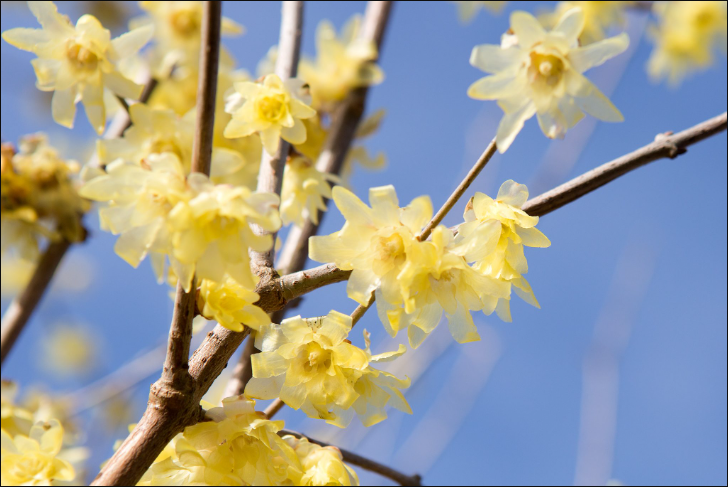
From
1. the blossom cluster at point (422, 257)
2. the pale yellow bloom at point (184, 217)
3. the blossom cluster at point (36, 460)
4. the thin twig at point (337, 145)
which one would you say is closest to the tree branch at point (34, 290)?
the thin twig at point (337, 145)

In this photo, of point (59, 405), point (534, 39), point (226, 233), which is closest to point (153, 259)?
point (226, 233)

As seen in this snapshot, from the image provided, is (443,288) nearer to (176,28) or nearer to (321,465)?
(321,465)

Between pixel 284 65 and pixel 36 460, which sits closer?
pixel 36 460

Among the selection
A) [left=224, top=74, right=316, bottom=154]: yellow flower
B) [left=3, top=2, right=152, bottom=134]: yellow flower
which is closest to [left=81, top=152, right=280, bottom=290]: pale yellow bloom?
[left=224, top=74, right=316, bottom=154]: yellow flower

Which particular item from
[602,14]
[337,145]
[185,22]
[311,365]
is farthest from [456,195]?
[602,14]

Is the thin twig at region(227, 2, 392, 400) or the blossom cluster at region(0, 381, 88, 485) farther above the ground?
the thin twig at region(227, 2, 392, 400)

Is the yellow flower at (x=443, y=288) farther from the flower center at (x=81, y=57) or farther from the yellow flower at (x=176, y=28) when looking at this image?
the yellow flower at (x=176, y=28)

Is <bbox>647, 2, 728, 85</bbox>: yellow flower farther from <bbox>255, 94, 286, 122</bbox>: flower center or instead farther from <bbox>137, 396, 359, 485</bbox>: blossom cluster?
<bbox>137, 396, 359, 485</bbox>: blossom cluster
